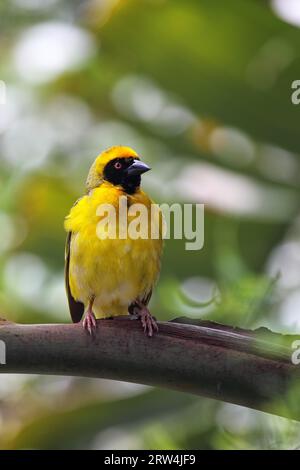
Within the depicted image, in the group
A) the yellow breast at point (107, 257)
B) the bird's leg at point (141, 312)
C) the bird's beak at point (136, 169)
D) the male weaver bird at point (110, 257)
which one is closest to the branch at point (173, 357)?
the bird's leg at point (141, 312)

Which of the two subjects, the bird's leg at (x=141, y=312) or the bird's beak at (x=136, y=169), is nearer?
the bird's leg at (x=141, y=312)

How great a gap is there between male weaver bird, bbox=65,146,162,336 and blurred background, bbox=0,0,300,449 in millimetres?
126

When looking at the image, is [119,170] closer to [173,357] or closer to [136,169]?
[136,169]

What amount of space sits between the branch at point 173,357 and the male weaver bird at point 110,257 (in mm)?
1222

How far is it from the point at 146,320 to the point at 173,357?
884mm

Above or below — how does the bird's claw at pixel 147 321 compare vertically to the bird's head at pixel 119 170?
below

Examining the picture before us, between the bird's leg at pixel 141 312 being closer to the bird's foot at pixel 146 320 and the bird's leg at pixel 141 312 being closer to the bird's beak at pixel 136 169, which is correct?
the bird's foot at pixel 146 320

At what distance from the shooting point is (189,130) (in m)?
3.96

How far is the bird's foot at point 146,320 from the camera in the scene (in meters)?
1.82

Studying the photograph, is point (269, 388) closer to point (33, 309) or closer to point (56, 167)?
point (33, 309)

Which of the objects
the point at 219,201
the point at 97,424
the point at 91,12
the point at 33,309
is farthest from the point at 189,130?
the point at 97,424

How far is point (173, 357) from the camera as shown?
1743mm
